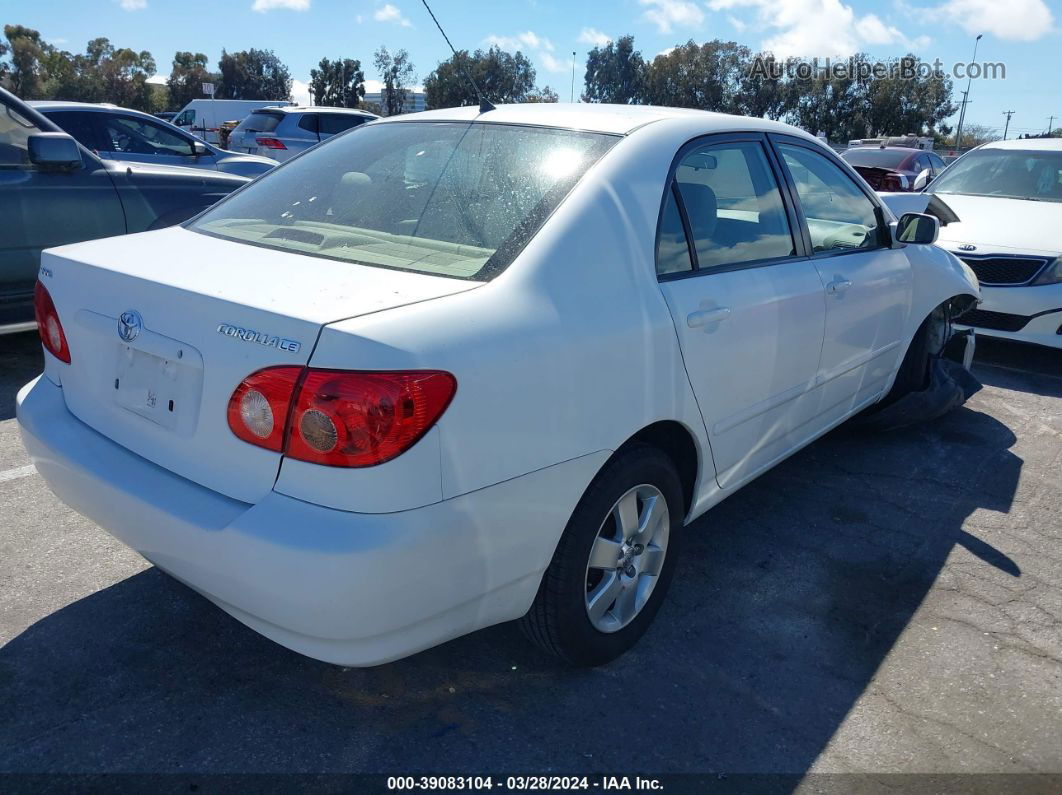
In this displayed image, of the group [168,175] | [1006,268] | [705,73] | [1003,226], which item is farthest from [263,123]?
[705,73]

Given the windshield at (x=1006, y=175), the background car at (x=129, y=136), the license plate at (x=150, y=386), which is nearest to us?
the license plate at (x=150, y=386)

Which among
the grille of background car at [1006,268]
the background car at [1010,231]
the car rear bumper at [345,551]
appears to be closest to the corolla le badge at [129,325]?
the car rear bumper at [345,551]

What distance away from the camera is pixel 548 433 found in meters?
2.23

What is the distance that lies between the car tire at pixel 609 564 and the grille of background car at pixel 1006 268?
16.1 feet

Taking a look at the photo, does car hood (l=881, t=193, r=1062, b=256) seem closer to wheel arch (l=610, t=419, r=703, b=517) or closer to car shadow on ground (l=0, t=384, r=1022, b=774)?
car shadow on ground (l=0, t=384, r=1022, b=774)

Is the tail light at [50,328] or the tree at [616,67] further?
the tree at [616,67]

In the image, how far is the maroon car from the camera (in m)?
13.9

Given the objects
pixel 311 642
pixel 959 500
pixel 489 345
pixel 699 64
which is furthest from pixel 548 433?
pixel 699 64

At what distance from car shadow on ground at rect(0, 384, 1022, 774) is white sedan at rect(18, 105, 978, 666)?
0.80ft

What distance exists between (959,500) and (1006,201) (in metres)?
4.64

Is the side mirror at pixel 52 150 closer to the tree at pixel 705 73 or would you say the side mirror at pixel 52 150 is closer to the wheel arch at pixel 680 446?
the wheel arch at pixel 680 446

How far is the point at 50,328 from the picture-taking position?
8.93ft

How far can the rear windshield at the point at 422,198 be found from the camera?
2479 mm

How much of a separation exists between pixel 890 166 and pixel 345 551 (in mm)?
14638
